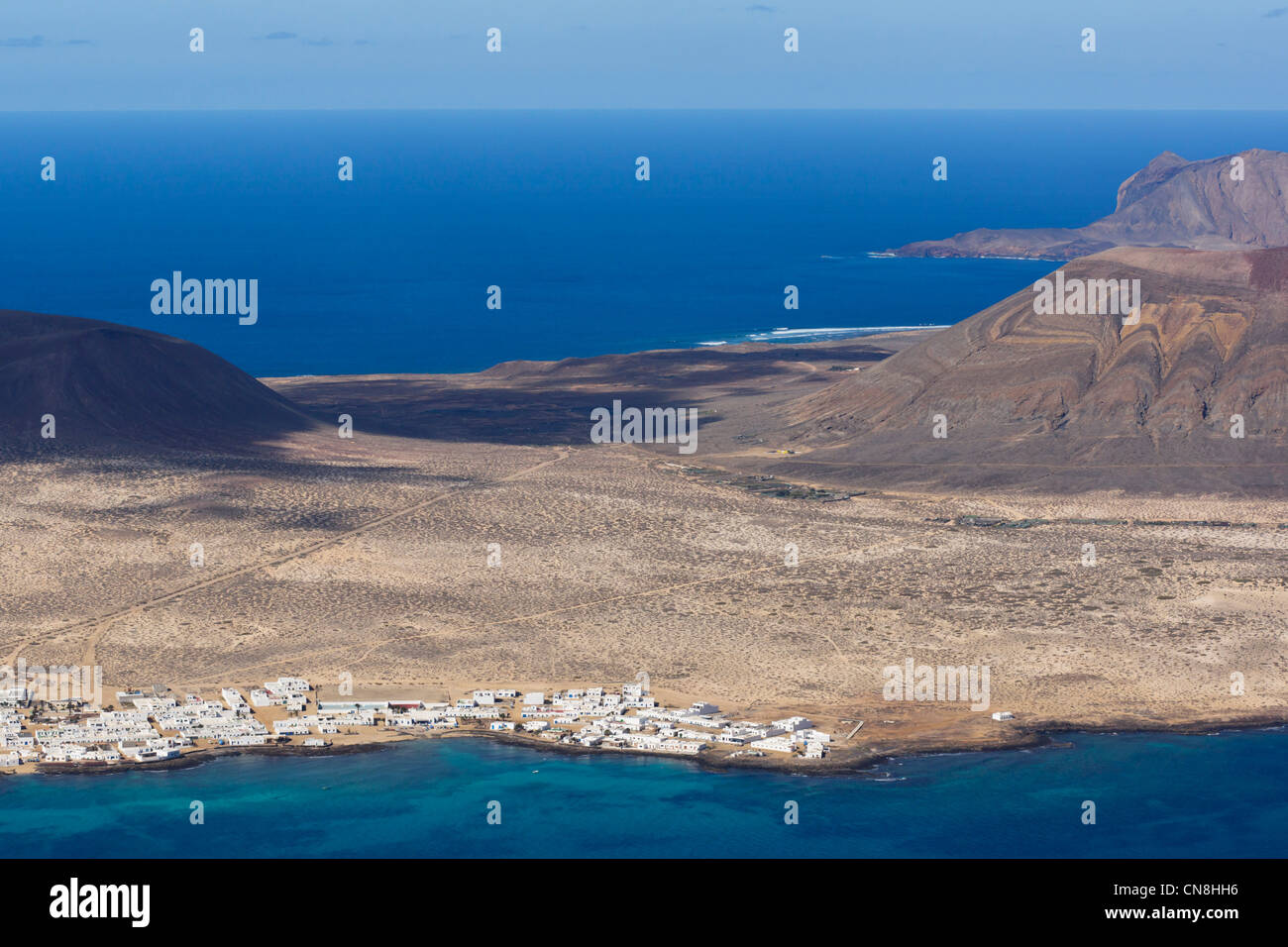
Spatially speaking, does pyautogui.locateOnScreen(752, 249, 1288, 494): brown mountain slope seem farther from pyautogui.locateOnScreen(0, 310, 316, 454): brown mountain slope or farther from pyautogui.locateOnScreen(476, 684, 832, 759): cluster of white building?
pyautogui.locateOnScreen(0, 310, 316, 454): brown mountain slope

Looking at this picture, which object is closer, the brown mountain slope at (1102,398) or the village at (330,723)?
the village at (330,723)

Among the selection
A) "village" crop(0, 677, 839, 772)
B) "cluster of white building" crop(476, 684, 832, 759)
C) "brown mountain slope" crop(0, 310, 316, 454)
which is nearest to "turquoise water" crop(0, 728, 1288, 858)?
"cluster of white building" crop(476, 684, 832, 759)

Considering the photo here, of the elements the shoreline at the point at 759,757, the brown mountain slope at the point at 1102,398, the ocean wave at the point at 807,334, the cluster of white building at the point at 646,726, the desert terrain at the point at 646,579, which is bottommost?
the shoreline at the point at 759,757

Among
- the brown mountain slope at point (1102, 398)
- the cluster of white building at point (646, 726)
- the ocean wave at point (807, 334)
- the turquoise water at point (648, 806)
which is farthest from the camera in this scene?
the ocean wave at point (807, 334)

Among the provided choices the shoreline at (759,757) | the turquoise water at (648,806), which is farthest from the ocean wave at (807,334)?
the turquoise water at (648,806)

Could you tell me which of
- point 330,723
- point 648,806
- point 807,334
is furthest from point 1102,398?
point 807,334

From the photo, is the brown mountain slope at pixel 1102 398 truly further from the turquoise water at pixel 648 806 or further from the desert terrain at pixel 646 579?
the turquoise water at pixel 648 806
